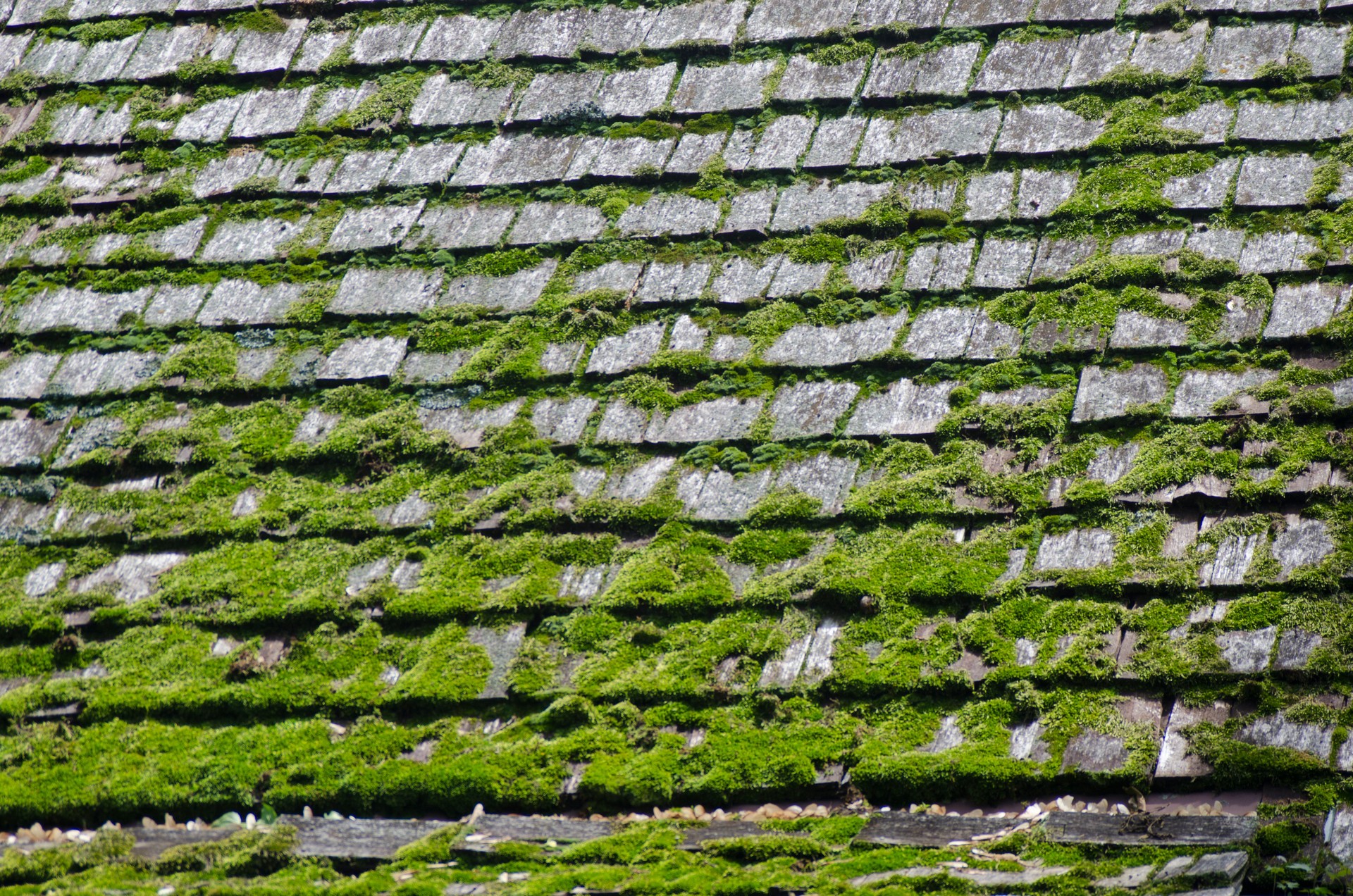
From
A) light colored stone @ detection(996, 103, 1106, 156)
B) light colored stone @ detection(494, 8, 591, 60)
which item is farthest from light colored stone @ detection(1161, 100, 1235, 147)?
light colored stone @ detection(494, 8, 591, 60)

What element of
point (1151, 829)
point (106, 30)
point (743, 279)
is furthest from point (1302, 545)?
point (106, 30)

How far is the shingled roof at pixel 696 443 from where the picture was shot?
11.4 ft

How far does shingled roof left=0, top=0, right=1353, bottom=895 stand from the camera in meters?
3.47

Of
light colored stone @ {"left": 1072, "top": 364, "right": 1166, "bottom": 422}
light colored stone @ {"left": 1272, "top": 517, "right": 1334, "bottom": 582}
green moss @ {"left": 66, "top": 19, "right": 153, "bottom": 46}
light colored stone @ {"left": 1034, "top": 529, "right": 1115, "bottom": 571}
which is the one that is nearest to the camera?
light colored stone @ {"left": 1272, "top": 517, "right": 1334, "bottom": 582}

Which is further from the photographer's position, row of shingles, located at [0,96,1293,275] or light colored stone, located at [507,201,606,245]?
light colored stone, located at [507,201,606,245]

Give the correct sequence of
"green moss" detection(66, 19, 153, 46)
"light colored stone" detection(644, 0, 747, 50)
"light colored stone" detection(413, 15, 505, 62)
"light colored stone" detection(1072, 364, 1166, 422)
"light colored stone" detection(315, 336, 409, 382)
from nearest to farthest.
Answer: "light colored stone" detection(1072, 364, 1166, 422)
"light colored stone" detection(315, 336, 409, 382)
"light colored stone" detection(644, 0, 747, 50)
"light colored stone" detection(413, 15, 505, 62)
"green moss" detection(66, 19, 153, 46)

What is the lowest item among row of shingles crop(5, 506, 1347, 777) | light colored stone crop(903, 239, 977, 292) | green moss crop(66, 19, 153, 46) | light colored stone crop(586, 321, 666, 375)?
row of shingles crop(5, 506, 1347, 777)

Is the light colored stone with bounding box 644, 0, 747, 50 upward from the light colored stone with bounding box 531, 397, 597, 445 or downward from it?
upward

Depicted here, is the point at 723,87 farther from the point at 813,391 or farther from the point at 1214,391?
the point at 1214,391

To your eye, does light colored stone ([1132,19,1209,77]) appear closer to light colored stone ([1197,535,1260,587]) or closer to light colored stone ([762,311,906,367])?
light colored stone ([762,311,906,367])

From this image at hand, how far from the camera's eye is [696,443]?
4441 mm

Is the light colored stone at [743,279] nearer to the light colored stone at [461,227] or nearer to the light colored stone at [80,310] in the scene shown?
the light colored stone at [461,227]

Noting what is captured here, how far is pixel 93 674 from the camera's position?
432 centimetres

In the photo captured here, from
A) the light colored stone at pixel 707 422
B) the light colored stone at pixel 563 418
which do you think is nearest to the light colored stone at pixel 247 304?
the light colored stone at pixel 563 418
